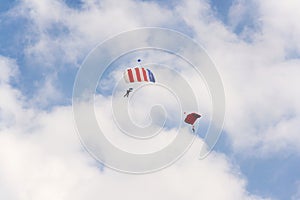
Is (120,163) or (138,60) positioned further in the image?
(120,163)

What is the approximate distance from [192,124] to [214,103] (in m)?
7.76

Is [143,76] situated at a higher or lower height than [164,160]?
higher

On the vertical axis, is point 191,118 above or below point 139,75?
below

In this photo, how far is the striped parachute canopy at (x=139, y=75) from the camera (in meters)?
88.6

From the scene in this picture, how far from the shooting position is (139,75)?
89125 mm

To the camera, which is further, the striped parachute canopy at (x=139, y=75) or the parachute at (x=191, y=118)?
the parachute at (x=191, y=118)

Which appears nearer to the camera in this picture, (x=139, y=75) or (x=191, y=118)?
(x=139, y=75)

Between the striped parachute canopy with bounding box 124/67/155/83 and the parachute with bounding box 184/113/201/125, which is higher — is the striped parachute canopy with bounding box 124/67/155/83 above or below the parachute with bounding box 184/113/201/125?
above

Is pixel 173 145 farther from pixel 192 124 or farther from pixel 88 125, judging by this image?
pixel 88 125

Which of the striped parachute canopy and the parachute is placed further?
the parachute

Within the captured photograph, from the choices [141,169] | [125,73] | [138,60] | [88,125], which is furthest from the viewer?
[141,169]

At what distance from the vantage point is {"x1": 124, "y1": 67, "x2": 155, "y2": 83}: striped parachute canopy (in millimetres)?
88562

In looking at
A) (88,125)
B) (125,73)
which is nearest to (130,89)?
(125,73)

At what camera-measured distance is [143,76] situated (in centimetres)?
8900
